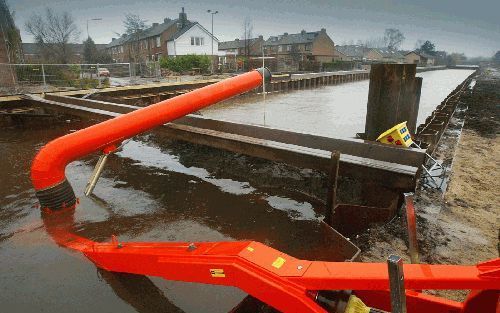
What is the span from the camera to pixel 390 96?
17.9 ft

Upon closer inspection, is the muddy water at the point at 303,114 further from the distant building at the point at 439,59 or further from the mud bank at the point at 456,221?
the distant building at the point at 439,59

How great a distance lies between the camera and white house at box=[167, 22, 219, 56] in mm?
53750

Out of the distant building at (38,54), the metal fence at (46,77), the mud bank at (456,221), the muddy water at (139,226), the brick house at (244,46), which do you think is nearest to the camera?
the muddy water at (139,226)

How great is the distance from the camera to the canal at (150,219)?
125 inches

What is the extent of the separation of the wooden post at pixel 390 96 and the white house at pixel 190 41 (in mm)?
52015

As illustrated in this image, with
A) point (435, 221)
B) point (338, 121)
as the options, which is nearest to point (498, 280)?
point (435, 221)

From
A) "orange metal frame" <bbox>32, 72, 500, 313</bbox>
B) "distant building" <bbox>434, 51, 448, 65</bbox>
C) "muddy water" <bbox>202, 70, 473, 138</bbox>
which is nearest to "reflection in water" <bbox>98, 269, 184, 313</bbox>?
"orange metal frame" <bbox>32, 72, 500, 313</bbox>

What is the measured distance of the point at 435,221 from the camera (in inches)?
181

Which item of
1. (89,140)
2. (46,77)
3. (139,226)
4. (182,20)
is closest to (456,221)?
(139,226)

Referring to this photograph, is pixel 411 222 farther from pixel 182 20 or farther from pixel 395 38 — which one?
pixel 395 38

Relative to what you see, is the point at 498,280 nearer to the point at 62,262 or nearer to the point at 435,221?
the point at 435,221

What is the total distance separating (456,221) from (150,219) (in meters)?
4.38

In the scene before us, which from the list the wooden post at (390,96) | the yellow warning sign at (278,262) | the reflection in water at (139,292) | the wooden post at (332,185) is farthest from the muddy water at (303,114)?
the yellow warning sign at (278,262)

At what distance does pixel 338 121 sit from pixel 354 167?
948cm
